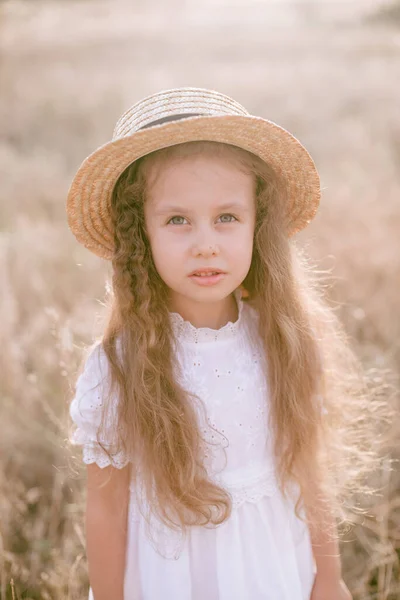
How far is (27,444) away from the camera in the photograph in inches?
107

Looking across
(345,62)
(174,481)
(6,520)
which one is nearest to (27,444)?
(6,520)

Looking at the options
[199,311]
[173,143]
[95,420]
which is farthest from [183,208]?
[95,420]

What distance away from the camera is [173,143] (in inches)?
55.1

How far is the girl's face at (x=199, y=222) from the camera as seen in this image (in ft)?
4.72

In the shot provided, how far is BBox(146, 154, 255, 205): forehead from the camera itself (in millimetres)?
1439

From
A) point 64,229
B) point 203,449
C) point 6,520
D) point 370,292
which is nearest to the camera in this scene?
point 203,449

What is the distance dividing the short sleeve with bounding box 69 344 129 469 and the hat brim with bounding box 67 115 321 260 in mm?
403

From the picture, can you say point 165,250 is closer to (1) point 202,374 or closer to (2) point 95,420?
(1) point 202,374

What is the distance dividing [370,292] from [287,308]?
74.5 inches

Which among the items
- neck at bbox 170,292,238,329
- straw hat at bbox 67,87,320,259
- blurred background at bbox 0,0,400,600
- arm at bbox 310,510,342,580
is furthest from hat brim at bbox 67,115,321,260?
arm at bbox 310,510,342,580

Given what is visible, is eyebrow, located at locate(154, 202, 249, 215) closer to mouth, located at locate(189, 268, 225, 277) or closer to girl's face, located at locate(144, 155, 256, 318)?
girl's face, located at locate(144, 155, 256, 318)

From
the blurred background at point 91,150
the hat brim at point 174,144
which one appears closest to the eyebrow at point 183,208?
the hat brim at point 174,144

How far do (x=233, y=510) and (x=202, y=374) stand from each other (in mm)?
370

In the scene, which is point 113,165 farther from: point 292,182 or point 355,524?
point 355,524
